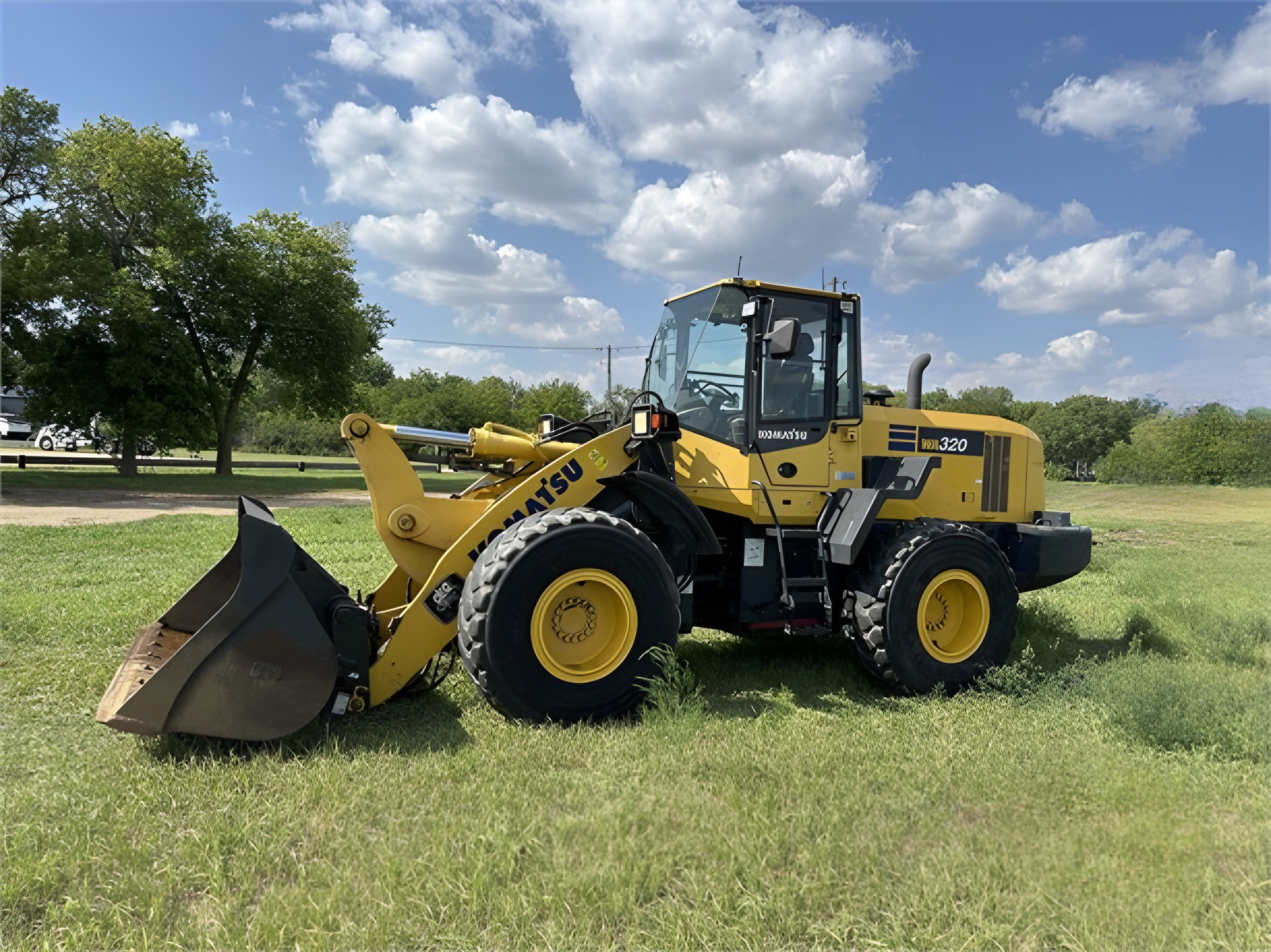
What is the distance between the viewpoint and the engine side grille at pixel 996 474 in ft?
23.5

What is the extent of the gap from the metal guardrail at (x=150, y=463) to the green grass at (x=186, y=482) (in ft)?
2.97

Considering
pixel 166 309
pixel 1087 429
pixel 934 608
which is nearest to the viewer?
pixel 934 608

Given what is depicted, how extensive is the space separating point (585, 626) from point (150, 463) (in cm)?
4471

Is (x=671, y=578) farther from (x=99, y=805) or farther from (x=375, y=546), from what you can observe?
(x=375, y=546)

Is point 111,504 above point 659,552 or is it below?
below

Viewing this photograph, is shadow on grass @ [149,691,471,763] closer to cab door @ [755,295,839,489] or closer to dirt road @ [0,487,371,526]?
cab door @ [755,295,839,489]

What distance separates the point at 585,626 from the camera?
5.12m

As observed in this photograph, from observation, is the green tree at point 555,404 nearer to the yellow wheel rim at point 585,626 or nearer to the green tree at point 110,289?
the green tree at point 110,289

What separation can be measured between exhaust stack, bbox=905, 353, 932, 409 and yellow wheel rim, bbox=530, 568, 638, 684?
339 centimetres

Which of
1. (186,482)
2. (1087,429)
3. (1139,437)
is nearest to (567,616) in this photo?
(186,482)

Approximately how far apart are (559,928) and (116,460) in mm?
39952

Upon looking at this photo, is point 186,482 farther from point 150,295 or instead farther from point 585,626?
point 585,626

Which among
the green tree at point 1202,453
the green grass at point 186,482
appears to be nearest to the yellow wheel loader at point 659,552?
the green grass at point 186,482

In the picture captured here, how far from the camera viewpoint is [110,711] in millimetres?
4340
